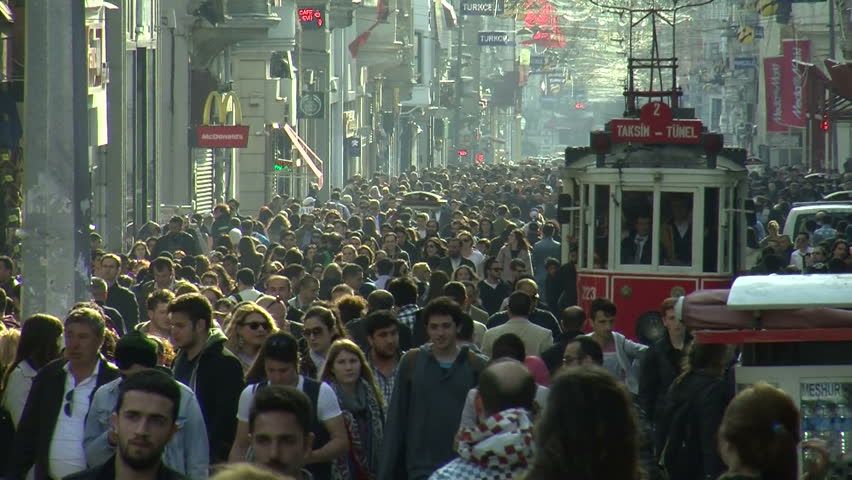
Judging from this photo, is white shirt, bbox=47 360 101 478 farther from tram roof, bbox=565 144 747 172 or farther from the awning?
the awning

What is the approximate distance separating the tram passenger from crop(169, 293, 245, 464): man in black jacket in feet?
31.9

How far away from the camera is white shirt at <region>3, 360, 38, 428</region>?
9422mm

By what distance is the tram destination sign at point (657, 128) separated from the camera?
19828 mm

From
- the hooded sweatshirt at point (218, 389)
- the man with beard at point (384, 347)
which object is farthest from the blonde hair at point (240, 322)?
the hooded sweatshirt at point (218, 389)

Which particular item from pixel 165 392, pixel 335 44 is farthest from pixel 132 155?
pixel 335 44

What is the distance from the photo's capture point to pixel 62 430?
846cm

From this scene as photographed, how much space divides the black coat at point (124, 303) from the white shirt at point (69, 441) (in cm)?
842

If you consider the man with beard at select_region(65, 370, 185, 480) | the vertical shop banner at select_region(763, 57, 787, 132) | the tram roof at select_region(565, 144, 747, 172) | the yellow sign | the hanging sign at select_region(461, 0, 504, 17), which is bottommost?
the man with beard at select_region(65, 370, 185, 480)

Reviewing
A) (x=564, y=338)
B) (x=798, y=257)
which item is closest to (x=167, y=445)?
(x=564, y=338)

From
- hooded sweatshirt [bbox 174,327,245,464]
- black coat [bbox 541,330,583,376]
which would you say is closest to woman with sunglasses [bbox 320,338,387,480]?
hooded sweatshirt [bbox 174,327,245,464]

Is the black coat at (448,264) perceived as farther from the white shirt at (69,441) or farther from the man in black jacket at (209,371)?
the white shirt at (69,441)

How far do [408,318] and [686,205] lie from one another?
6.76 m

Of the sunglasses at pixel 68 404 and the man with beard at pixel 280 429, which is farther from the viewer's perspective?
the sunglasses at pixel 68 404

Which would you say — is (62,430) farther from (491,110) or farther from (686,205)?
(491,110)
